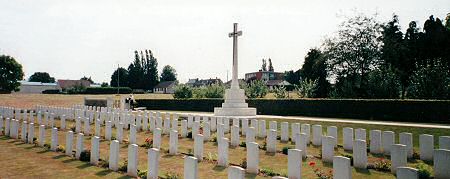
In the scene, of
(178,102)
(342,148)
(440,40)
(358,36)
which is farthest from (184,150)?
(440,40)

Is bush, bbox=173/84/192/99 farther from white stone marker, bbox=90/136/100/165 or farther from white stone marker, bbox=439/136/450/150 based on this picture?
white stone marker, bbox=439/136/450/150

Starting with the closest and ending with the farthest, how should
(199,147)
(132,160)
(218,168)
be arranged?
(132,160) < (218,168) < (199,147)

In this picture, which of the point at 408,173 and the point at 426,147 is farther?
the point at 426,147

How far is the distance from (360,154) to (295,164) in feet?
8.02

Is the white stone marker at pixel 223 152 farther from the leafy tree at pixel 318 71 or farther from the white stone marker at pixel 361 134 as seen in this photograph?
the leafy tree at pixel 318 71

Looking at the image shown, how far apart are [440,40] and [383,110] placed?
18.3 metres

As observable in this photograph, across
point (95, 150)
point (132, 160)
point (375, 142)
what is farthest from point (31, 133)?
point (375, 142)

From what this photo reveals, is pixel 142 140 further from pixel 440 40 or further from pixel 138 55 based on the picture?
pixel 138 55

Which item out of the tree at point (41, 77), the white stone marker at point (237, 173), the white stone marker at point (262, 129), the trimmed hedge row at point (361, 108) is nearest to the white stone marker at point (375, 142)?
the white stone marker at point (262, 129)

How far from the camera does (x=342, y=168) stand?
552 centimetres

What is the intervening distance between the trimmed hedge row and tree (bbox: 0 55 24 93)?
46.0m

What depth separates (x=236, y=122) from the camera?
44.6 feet

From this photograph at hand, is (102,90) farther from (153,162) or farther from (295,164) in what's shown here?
(295,164)

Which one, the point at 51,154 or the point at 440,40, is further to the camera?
the point at 440,40
